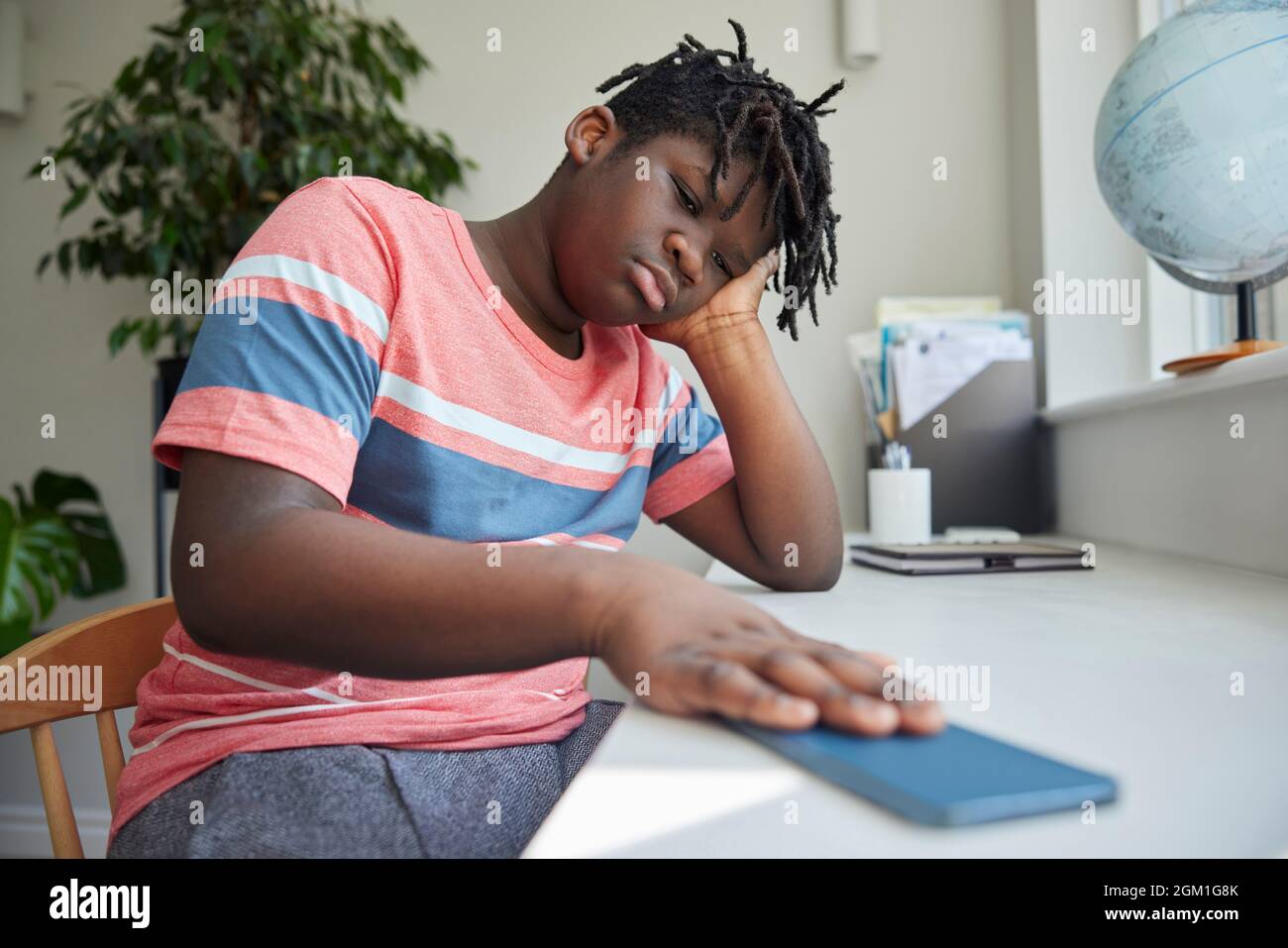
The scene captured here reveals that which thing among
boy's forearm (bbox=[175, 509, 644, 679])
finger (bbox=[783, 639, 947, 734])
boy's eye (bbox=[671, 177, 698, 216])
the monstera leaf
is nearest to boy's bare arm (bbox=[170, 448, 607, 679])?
boy's forearm (bbox=[175, 509, 644, 679])

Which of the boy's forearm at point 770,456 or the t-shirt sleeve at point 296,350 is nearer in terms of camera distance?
the t-shirt sleeve at point 296,350

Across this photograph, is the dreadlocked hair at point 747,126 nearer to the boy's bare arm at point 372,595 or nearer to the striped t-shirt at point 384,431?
the striped t-shirt at point 384,431

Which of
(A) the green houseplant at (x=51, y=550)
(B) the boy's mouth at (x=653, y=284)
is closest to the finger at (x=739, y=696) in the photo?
(B) the boy's mouth at (x=653, y=284)

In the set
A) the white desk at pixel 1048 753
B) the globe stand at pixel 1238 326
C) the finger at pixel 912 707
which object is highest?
the globe stand at pixel 1238 326

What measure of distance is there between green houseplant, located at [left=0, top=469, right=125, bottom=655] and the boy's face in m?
1.29

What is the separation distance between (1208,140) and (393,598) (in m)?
0.92

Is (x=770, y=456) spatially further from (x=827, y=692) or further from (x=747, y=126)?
(x=827, y=692)

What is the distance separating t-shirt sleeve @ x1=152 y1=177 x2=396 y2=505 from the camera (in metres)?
0.51

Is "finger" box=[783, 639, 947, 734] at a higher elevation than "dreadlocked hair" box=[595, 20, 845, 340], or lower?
lower

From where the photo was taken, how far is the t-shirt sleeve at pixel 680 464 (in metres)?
0.98

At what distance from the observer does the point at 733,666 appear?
383 millimetres

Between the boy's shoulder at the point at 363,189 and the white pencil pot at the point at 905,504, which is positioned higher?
the boy's shoulder at the point at 363,189

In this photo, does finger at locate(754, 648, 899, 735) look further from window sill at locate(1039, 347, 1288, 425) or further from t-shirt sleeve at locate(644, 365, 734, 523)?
window sill at locate(1039, 347, 1288, 425)

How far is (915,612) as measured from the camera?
2.38ft
